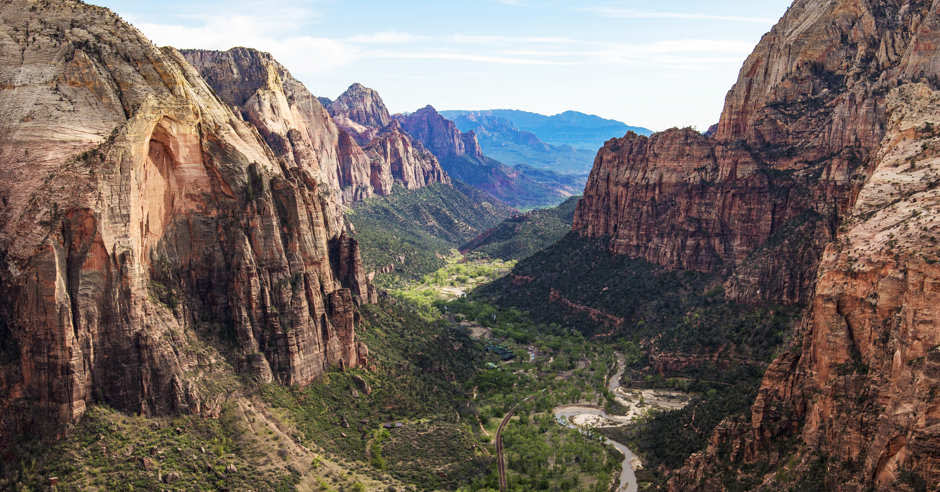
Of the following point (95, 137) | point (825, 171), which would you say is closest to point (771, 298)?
point (825, 171)

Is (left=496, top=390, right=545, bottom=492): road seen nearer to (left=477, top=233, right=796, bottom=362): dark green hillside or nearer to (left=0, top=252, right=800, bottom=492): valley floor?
(left=0, top=252, right=800, bottom=492): valley floor

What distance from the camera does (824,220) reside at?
313 feet

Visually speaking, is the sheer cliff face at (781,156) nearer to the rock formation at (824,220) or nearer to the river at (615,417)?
the rock formation at (824,220)

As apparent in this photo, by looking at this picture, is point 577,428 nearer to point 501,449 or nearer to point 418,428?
point 501,449


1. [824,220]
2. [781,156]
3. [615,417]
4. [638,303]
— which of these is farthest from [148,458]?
[781,156]

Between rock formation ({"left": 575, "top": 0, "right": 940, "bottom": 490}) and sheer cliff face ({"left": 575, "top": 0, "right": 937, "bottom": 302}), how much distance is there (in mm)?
258

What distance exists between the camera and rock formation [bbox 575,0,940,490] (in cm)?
4398

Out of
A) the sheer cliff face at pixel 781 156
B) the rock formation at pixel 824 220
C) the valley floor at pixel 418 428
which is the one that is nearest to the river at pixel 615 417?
the valley floor at pixel 418 428

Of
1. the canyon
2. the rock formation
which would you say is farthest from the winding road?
the rock formation

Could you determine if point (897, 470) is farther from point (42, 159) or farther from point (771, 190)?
point (771, 190)

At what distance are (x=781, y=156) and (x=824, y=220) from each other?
76.3 ft

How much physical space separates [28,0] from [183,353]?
117 ft

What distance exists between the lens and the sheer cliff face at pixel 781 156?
99688mm

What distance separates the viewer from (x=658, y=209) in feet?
459
